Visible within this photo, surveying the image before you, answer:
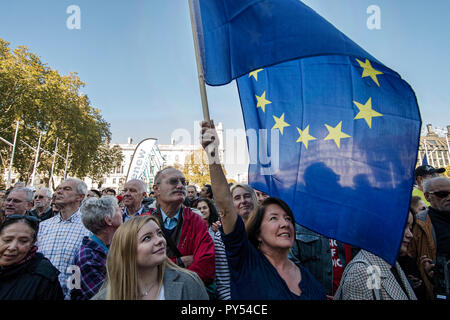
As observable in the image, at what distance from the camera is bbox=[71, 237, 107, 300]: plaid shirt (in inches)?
89.5

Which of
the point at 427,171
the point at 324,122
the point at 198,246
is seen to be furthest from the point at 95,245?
the point at 427,171

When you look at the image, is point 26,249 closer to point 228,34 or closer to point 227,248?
point 227,248

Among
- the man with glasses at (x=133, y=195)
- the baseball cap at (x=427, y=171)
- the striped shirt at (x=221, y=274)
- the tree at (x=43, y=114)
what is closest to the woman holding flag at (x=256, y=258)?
the striped shirt at (x=221, y=274)

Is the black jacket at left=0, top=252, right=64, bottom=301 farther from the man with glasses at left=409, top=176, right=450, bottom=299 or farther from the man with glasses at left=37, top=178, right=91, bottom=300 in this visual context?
the man with glasses at left=409, top=176, right=450, bottom=299

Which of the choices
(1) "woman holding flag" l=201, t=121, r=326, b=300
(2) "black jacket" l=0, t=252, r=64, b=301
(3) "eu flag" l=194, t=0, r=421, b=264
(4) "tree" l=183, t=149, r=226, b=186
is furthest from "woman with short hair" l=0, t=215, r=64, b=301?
(4) "tree" l=183, t=149, r=226, b=186

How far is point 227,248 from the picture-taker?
193cm

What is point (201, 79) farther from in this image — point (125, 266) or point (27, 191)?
point (27, 191)

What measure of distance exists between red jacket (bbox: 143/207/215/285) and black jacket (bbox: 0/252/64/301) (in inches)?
38.5

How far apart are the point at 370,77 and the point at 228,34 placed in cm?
137

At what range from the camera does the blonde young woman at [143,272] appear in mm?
1875

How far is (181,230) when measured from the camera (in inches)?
108

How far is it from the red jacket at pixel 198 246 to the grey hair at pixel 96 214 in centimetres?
79
